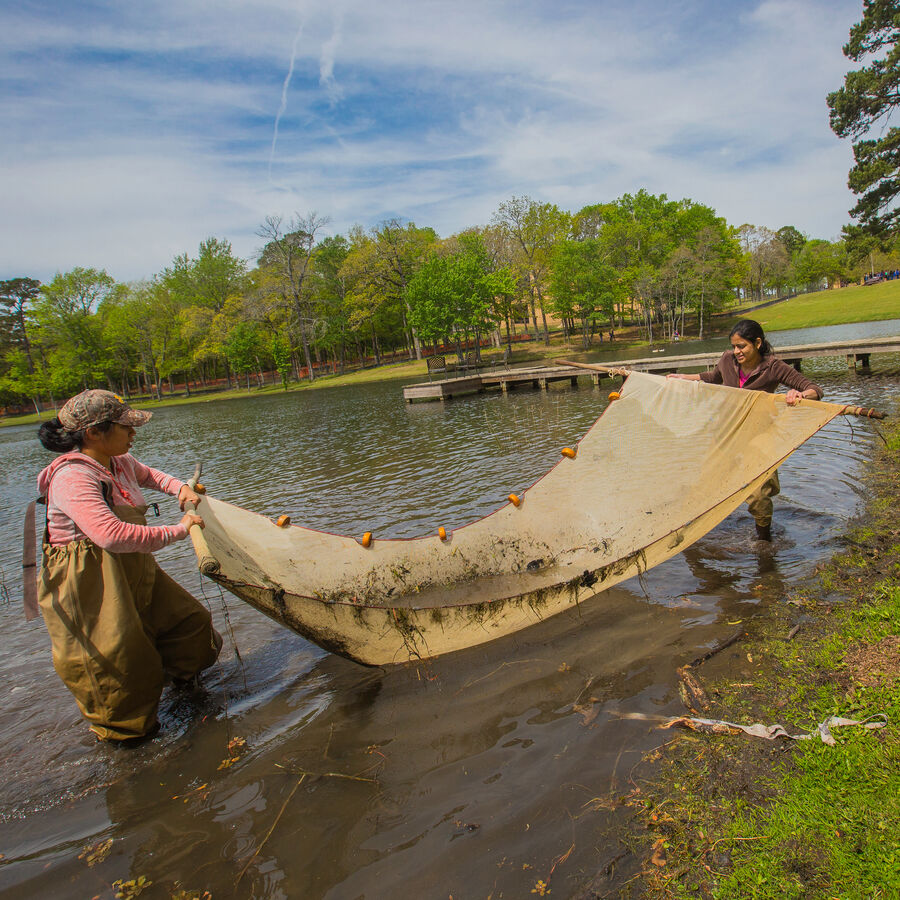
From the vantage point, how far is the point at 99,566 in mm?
3641

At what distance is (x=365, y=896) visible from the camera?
106 inches

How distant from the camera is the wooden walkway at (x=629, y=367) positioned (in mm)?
19672

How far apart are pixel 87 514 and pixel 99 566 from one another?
17.7 inches

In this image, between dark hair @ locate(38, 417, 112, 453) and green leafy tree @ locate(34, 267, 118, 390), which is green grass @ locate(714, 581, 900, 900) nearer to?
dark hair @ locate(38, 417, 112, 453)

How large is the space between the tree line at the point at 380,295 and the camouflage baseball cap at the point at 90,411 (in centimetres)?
4781

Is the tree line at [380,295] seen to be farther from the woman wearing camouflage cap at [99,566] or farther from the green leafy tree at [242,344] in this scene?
the woman wearing camouflage cap at [99,566]

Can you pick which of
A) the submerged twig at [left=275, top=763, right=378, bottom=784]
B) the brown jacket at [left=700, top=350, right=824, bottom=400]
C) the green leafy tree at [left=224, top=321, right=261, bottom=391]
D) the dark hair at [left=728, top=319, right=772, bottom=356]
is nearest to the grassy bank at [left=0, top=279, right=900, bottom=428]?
the green leafy tree at [left=224, top=321, right=261, bottom=391]

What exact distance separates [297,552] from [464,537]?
1.68 metres

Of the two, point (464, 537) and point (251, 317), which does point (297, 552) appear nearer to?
point (464, 537)

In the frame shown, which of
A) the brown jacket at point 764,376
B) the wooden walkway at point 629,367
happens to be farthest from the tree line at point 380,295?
the brown jacket at point 764,376

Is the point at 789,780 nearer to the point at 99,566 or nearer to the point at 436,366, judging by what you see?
the point at 99,566

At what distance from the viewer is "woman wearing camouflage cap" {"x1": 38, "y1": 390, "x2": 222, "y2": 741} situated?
3484 mm

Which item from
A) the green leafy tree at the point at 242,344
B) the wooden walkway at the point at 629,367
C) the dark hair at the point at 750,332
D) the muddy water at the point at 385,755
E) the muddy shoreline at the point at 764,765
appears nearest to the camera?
the muddy shoreline at the point at 764,765

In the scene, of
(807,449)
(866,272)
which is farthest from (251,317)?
(866,272)
